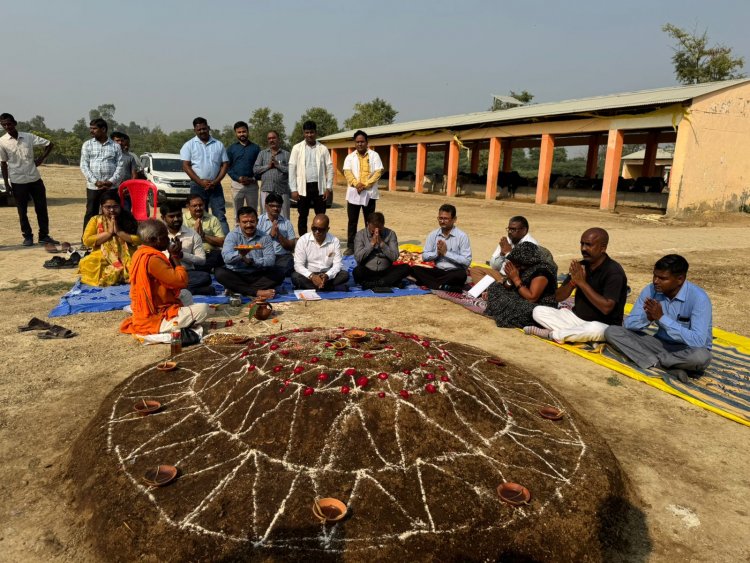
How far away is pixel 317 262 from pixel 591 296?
3018mm

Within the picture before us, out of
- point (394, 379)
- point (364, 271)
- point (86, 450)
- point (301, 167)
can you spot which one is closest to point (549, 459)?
point (394, 379)

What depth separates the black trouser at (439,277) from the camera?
606 centimetres

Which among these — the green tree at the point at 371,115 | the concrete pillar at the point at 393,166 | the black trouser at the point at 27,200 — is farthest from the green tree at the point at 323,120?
the black trouser at the point at 27,200

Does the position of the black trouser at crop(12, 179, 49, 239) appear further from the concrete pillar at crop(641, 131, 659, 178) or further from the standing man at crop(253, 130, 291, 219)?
the concrete pillar at crop(641, 131, 659, 178)

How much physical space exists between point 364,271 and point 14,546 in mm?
4479

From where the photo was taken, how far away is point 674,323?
3643mm

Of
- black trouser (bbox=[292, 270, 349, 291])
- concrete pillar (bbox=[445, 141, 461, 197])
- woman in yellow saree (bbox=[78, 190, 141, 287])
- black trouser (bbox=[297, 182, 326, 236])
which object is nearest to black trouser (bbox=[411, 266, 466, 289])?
black trouser (bbox=[292, 270, 349, 291])

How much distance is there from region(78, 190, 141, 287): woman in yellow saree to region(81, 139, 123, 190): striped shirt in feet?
5.10

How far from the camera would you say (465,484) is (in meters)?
2.31

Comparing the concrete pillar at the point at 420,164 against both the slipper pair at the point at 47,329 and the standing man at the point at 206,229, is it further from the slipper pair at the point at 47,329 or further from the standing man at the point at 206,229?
the slipper pair at the point at 47,329

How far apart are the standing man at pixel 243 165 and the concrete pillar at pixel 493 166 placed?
14327 mm

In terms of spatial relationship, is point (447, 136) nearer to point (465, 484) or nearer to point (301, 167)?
point (301, 167)

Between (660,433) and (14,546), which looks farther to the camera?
(660,433)

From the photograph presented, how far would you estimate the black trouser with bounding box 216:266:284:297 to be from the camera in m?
5.46
